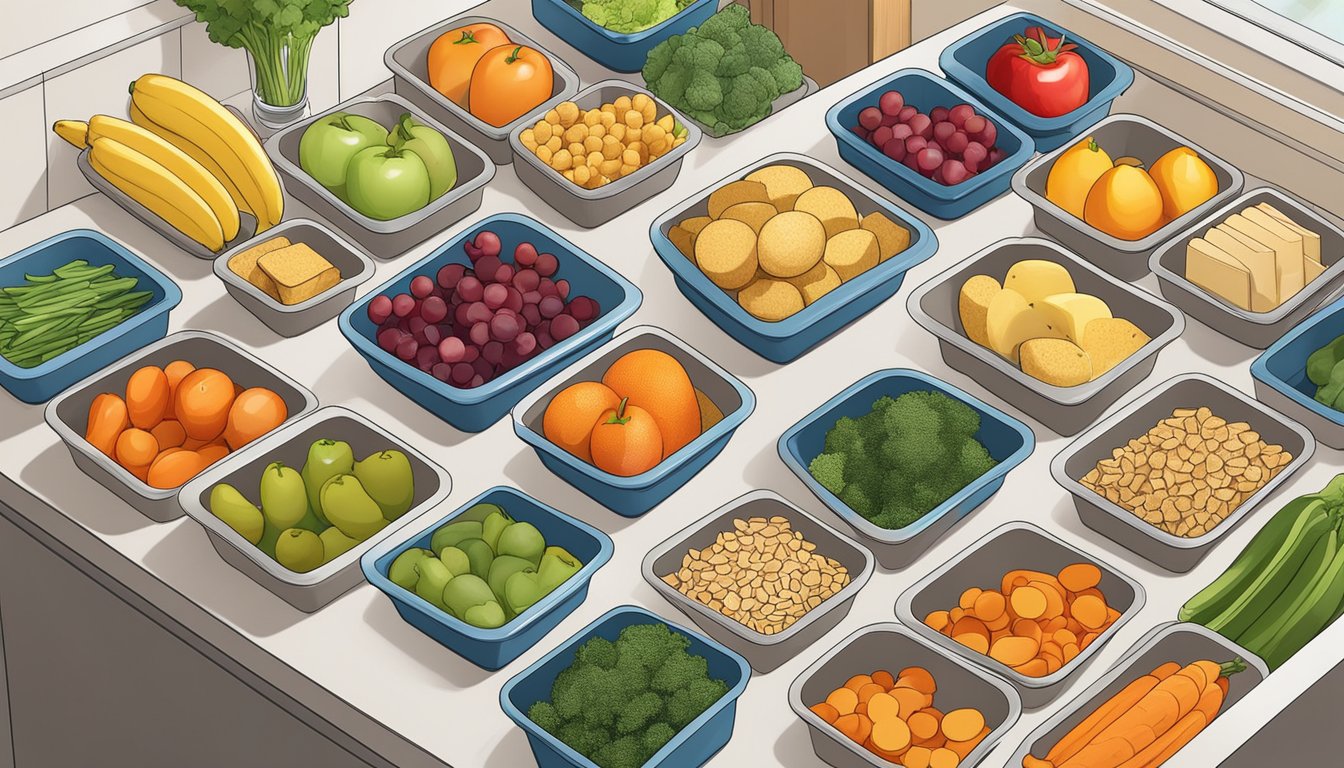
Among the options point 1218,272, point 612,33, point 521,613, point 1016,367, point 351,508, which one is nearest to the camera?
point 521,613

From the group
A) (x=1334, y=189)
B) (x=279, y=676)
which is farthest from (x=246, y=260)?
(x=1334, y=189)

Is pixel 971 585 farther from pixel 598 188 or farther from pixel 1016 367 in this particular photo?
pixel 598 188

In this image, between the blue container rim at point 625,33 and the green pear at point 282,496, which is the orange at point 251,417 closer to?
the green pear at point 282,496

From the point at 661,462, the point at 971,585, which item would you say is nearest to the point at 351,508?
the point at 661,462

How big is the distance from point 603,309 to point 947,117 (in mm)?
629

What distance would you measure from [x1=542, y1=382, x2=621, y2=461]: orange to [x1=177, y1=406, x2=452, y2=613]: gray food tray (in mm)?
157

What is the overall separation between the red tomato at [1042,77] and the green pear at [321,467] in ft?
3.96

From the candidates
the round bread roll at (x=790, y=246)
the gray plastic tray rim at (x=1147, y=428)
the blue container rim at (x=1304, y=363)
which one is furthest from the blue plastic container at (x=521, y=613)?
the blue container rim at (x=1304, y=363)

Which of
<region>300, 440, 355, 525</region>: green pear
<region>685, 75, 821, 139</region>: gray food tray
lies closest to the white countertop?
<region>685, 75, 821, 139</region>: gray food tray

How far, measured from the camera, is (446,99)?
104 inches

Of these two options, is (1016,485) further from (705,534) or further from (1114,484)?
(705,534)

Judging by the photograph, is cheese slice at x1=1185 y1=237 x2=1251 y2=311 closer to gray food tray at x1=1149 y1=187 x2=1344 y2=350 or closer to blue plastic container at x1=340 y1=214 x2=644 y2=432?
gray food tray at x1=1149 y1=187 x2=1344 y2=350

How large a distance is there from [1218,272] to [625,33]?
0.98 meters

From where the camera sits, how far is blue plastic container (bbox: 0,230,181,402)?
2.23 metres
